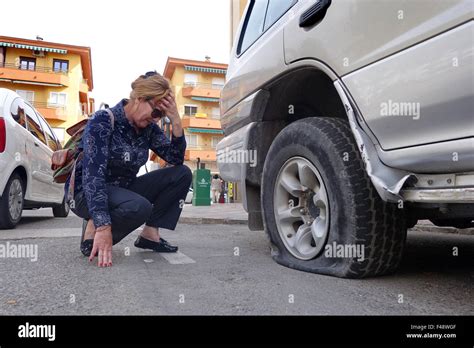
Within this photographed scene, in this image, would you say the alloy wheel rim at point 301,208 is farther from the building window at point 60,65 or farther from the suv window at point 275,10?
the building window at point 60,65

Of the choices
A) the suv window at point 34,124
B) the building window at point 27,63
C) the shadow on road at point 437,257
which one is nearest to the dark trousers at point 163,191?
the shadow on road at point 437,257

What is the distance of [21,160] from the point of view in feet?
15.6

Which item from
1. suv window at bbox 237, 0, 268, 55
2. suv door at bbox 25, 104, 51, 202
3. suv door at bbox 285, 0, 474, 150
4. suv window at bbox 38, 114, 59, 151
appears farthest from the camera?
suv window at bbox 38, 114, 59, 151

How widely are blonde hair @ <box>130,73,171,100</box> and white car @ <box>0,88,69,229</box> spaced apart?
8.19 feet

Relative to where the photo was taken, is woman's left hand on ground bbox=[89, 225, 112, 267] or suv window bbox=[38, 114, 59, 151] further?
suv window bbox=[38, 114, 59, 151]

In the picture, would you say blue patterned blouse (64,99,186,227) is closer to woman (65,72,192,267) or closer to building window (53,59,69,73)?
woman (65,72,192,267)

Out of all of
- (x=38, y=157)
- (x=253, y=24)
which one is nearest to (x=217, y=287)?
(x=253, y=24)

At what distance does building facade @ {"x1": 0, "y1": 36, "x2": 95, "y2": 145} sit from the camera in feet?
107

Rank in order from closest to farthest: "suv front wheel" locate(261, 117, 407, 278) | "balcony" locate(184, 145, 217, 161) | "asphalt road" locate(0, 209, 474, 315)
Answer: "asphalt road" locate(0, 209, 474, 315) < "suv front wheel" locate(261, 117, 407, 278) < "balcony" locate(184, 145, 217, 161)

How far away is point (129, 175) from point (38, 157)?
3.16 meters

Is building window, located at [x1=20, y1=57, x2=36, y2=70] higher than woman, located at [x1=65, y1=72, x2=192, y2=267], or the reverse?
building window, located at [x1=20, y1=57, x2=36, y2=70]

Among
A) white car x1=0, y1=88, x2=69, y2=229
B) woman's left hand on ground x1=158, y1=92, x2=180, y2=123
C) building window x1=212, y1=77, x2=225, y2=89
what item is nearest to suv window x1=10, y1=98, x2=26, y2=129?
white car x1=0, y1=88, x2=69, y2=229

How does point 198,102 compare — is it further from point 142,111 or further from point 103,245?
point 103,245
